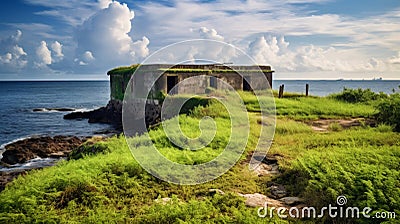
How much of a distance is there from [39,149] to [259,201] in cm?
1860

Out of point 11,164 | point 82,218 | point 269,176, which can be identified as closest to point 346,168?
point 269,176

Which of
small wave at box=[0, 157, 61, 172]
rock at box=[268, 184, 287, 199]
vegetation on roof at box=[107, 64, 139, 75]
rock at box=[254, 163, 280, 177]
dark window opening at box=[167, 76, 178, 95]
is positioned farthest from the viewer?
vegetation on roof at box=[107, 64, 139, 75]

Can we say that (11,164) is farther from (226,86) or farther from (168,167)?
(226,86)

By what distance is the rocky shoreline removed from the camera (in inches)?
721

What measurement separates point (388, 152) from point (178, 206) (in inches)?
235

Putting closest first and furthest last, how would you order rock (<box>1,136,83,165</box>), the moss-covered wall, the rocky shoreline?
the rocky shoreline < rock (<box>1,136,83,165</box>) < the moss-covered wall

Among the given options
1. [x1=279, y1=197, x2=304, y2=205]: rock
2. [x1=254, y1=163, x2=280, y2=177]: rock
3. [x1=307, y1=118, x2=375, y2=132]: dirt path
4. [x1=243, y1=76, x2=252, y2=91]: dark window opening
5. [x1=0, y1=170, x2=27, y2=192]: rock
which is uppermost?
[x1=243, y1=76, x2=252, y2=91]: dark window opening

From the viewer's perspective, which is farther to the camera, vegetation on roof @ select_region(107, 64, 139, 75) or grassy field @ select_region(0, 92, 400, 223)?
vegetation on roof @ select_region(107, 64, 139, 75)

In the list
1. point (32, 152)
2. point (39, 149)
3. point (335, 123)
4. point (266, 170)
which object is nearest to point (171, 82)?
Result: point (39, 149)

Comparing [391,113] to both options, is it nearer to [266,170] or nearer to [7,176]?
[266,170]

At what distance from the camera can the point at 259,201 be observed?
25.5 ft

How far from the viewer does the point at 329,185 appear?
25.3 ft

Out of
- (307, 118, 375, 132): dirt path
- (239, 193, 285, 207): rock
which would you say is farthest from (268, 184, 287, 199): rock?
(307, 118, 375, 132): dirt path

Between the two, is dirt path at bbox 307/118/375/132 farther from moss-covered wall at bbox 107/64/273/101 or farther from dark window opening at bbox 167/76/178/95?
dark window opening at bbox 167/76/178/95
